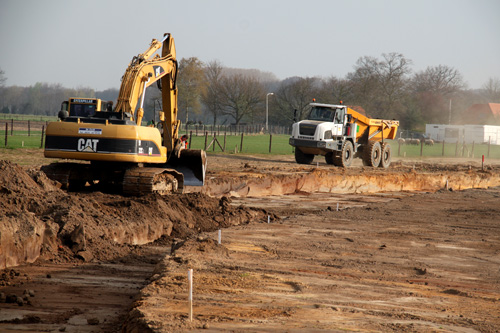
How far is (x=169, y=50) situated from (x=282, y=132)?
74356 mm

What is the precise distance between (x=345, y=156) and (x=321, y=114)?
239cm

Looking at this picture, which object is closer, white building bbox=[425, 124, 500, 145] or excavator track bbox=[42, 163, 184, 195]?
excavator track bbox=[42, 163, 184, 195]

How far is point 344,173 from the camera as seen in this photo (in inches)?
950

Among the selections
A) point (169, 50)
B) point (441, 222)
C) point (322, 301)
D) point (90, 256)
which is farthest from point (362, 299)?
point (169, 50)

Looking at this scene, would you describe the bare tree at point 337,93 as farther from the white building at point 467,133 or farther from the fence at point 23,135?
the fence at point 23,135

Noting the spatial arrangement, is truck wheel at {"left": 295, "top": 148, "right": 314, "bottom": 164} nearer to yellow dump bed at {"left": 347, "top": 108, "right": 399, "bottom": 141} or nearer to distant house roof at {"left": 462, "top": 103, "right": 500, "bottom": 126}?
yellow dump bed at {"left": 347, "top": 108, "right": 399, "bottom": 141}

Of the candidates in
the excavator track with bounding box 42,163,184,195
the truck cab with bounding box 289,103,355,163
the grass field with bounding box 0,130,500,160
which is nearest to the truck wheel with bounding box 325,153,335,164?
the truck cab with bounding box 289,103,355,163

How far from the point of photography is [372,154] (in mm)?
30594

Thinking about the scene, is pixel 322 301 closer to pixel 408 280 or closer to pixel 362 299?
pixel 362 299

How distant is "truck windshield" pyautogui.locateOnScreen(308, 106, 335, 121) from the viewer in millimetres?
28391

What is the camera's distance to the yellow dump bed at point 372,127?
1183 inches

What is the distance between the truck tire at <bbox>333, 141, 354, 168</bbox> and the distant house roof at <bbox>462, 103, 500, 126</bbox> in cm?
6567

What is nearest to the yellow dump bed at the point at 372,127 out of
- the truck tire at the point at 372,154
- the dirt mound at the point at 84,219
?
the truck tire at the point at 372,154

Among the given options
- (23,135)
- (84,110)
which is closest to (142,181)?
(84,110)
